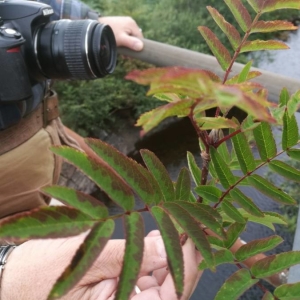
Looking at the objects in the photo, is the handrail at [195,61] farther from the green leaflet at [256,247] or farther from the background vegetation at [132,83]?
the background vegetation at [132,83]

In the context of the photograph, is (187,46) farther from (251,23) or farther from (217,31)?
(251,23)

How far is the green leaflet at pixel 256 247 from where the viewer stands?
12.7 inches

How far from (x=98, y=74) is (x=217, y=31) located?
1040mm

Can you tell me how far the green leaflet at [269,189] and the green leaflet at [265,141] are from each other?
2 cm

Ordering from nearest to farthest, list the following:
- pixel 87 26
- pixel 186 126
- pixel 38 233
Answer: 1. pixel 38 233
2. pixel 87 26
3. pixel 186 126

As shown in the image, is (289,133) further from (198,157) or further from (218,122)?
(198,157)

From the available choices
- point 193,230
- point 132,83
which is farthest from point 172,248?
point 132,83

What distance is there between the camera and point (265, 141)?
0.32 m

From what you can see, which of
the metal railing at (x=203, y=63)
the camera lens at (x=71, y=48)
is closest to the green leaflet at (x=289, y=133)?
the metal railing at (x=203, y=63)

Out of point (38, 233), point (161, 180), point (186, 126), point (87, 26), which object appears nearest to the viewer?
point (38, 233)

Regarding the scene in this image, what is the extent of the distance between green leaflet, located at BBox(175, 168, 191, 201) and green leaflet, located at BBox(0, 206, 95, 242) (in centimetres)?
12

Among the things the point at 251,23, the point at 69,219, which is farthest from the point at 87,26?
the point at 69,219

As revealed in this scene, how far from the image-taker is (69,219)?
0.70 feet

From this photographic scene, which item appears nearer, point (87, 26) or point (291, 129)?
point (291, 129)
